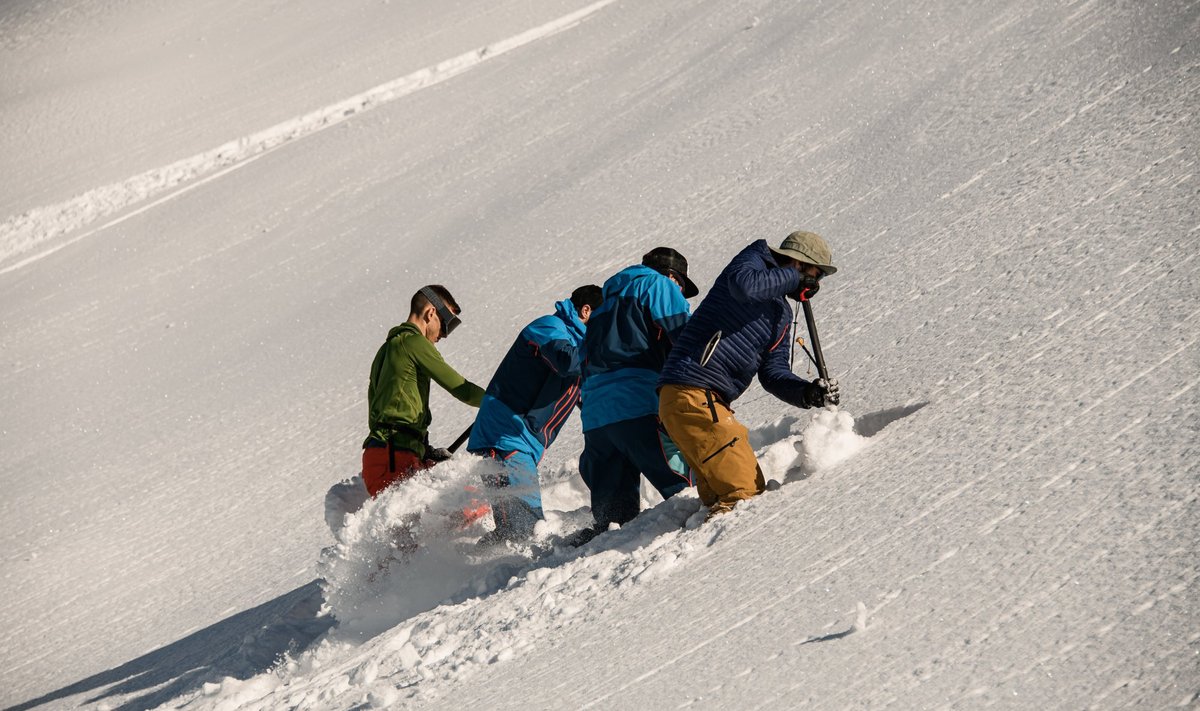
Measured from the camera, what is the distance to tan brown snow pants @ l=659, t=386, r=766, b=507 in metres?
4.52

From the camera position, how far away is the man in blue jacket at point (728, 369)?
450cm

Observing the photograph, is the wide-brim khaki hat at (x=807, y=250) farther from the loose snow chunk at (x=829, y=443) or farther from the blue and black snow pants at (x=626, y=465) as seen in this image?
the blue and black snow pants at (x=626, y=465)

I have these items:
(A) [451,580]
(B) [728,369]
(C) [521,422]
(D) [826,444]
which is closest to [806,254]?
(B) [728,369]

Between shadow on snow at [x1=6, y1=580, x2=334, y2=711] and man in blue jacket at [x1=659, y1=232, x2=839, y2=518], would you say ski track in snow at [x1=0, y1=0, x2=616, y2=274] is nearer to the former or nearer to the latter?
shadow on snow at [x1=6, y1=580, x2=334, y2=711]

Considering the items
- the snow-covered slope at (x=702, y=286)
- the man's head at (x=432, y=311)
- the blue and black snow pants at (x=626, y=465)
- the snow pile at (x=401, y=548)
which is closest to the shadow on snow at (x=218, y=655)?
the snow-covered slope at (x=702, y=286)

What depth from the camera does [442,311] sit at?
5598mm

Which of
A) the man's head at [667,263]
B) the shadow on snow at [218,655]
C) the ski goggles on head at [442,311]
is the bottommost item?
Answer: the shadow on snow at [218,655]

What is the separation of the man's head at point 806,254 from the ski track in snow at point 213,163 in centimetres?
1350

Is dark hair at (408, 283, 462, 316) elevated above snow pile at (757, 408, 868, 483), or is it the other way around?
dark hair at (408, 283, 462, 316)

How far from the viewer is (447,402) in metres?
8.45

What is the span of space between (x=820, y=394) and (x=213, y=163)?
577 inches

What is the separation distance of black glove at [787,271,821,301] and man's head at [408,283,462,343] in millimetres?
1719

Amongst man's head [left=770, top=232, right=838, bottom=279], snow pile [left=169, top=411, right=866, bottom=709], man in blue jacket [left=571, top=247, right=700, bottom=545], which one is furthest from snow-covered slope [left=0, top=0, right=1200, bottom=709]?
man's head [left=770, top=232, right=838, bottom=279]

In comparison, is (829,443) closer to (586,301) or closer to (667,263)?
(667,263)
